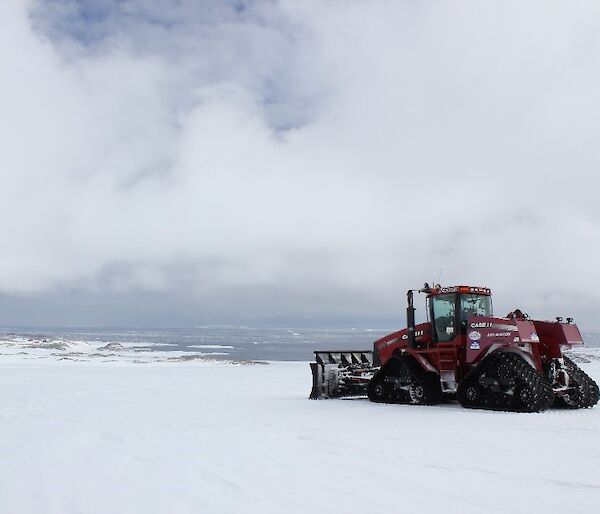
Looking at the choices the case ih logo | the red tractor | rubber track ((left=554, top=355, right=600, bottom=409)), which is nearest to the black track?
the red tractor

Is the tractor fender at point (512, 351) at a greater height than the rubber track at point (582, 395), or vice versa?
the tractor fender at point (512, 351)

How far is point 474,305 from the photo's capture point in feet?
42.2

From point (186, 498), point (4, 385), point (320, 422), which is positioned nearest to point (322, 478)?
point (186, 498)

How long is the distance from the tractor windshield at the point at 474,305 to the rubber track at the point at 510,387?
53.1 inches

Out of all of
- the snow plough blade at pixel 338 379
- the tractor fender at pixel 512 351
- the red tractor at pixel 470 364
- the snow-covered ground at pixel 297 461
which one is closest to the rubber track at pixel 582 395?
the red tractor at pixel 470 364

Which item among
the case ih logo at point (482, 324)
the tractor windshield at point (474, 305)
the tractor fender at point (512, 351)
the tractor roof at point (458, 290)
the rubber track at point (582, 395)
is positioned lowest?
the rubber track at point (582, 395)

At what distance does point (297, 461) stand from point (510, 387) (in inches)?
237

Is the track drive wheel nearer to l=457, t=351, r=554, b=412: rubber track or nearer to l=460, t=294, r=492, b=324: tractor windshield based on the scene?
l=457, t=351, r=554, b=412: rubber track

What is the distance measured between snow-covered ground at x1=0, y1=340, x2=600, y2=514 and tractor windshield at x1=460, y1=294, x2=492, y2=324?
84.3 inches

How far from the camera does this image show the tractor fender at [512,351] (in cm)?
1119

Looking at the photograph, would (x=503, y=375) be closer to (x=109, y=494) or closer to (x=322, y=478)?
(x=322, y=478)

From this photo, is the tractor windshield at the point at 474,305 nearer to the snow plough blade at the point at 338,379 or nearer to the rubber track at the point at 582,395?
the rubber track at the point at 582,395

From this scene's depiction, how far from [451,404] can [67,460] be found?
850 cm

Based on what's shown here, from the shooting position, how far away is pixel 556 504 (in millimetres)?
4984
